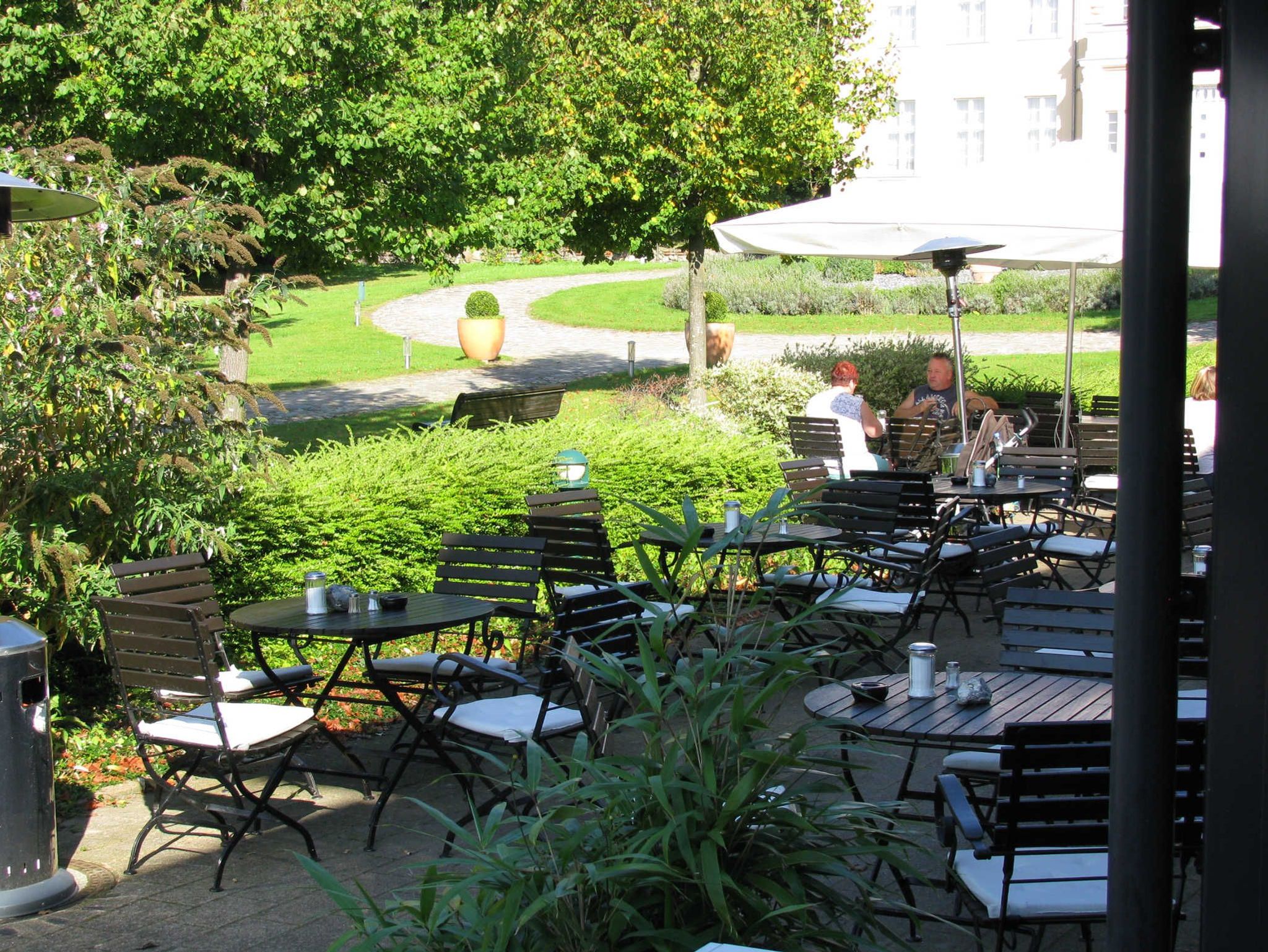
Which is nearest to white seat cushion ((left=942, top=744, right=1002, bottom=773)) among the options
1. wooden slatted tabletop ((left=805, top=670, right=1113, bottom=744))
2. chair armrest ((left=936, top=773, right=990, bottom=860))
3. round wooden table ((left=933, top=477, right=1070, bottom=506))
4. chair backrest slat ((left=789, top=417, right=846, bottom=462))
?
wooden slatted tabletop ((left=805, top=670, right=1113, bottom=744))

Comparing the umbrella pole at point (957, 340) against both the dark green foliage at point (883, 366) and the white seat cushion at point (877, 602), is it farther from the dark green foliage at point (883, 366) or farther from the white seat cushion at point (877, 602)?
the white seat cushion at point (877, 602)

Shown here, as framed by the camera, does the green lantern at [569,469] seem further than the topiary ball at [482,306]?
No

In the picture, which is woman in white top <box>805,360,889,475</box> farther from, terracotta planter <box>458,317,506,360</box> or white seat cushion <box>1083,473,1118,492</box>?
terracotta planter <box>458,317,506,360</box>

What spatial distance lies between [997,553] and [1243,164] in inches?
191

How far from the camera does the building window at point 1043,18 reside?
39844 mm

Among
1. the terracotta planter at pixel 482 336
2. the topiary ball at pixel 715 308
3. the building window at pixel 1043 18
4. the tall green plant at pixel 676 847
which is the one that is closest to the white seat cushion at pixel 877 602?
the tall green plant at pixel 676 847

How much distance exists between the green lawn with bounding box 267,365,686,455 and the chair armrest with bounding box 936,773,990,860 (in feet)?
35.5

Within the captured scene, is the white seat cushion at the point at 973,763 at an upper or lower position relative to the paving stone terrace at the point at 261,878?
upper

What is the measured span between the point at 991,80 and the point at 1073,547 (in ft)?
119

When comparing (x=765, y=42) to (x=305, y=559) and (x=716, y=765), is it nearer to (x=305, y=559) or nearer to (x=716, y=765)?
(x=305, y=559)

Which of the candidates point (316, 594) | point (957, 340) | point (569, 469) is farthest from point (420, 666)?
point (957, 340)

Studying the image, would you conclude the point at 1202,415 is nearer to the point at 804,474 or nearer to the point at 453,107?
the point at 804,474

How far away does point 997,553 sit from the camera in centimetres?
635

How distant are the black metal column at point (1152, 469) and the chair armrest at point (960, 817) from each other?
1702mm
